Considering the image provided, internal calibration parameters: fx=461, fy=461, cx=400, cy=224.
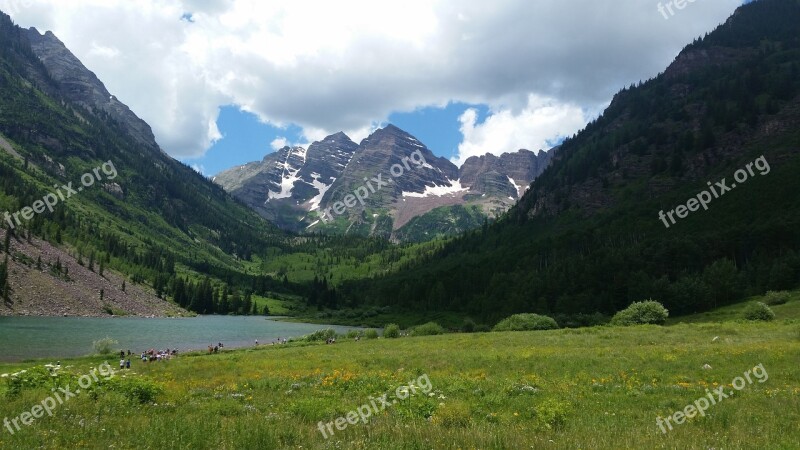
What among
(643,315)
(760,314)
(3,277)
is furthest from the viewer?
(3,277)

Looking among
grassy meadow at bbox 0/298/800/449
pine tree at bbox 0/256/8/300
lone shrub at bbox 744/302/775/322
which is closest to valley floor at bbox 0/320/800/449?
grassy meadow at bbox 0/298/800/449

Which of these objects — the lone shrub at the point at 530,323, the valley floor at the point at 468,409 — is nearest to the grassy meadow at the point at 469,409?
the valley floor at the point at 468,409

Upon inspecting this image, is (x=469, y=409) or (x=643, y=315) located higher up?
(x=469, y=409)

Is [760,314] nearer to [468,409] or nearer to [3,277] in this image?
[468,409]

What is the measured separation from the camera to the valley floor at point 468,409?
1176cm

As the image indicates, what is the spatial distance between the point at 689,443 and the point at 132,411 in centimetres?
1687

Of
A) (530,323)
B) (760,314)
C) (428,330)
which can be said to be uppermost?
(530,323)

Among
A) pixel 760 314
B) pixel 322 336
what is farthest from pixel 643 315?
pixel 322 336

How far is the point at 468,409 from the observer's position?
16.3 m

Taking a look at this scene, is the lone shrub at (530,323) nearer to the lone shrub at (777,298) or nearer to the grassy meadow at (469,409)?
the lone shrub at (777,298)

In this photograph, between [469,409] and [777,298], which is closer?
[469,409]

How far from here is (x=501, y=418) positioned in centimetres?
1527

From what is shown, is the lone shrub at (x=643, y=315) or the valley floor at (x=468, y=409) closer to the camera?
the valley floor at (x=468, y=409)

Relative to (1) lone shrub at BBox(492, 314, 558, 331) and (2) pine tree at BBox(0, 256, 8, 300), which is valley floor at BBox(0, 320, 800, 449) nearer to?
(1) lone shrub at BBox(492, 314, 558, 331)
